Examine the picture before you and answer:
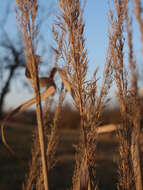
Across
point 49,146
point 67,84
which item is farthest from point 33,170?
point 67,84

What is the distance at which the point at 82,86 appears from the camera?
3.54ft

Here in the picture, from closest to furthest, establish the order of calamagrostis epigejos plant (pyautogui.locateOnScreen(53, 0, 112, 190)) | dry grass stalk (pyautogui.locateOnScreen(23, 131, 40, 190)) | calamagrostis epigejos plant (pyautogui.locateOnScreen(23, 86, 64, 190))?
calamagrostis epigejos plant (pyautogui.locateOnScreen(53, 0, 112, 190)) < calamagrostis epigejos plant (pyautogui.locateOnScreen(23, 86, 64, 190)) < dry grass stalk (pyautogui.locateOnScreen(23, 131, 40, 190))

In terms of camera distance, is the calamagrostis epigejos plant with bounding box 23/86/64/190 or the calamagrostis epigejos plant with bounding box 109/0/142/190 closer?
the calamagrostis epigejos plant with bounding box 109/0/142/190

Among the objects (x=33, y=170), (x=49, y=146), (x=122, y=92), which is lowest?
(x=33, y=170)

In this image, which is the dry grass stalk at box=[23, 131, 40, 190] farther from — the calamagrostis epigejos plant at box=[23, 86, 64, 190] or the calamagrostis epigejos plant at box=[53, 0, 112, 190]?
the calamagrostis epigejos plant at box=[53, 0, 112, 190]

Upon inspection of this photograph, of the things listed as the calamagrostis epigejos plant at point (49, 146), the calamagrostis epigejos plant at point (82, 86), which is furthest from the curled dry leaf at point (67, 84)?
the calamagrostis epigejos plant at point (49, 146)

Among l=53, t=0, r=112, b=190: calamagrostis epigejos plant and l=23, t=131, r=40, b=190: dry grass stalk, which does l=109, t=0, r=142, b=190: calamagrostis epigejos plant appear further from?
l=23, t=131, r=40, b=190: dry grass stalk

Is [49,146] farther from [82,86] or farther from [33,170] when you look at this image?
[82,86]

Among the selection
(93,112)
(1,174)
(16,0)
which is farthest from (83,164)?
(1,174)

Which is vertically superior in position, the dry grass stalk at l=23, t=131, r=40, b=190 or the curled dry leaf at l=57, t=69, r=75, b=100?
the curled dry leaf at l=57, t=69, r=75, b=100

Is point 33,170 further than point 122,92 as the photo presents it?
Yes

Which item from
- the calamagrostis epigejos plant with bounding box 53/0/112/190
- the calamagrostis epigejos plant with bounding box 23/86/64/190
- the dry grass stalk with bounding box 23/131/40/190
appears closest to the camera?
the calamagrostis epigejos plant with bounding box 53/0/112/190

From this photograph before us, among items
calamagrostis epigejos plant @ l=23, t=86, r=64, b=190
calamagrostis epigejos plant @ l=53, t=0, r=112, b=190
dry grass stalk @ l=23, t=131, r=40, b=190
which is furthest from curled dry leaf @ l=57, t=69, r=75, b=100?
dry grass stalk @ l=23, t=131, r=40, b=190

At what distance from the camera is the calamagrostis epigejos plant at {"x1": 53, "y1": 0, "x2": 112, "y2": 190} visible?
108 centimetres
